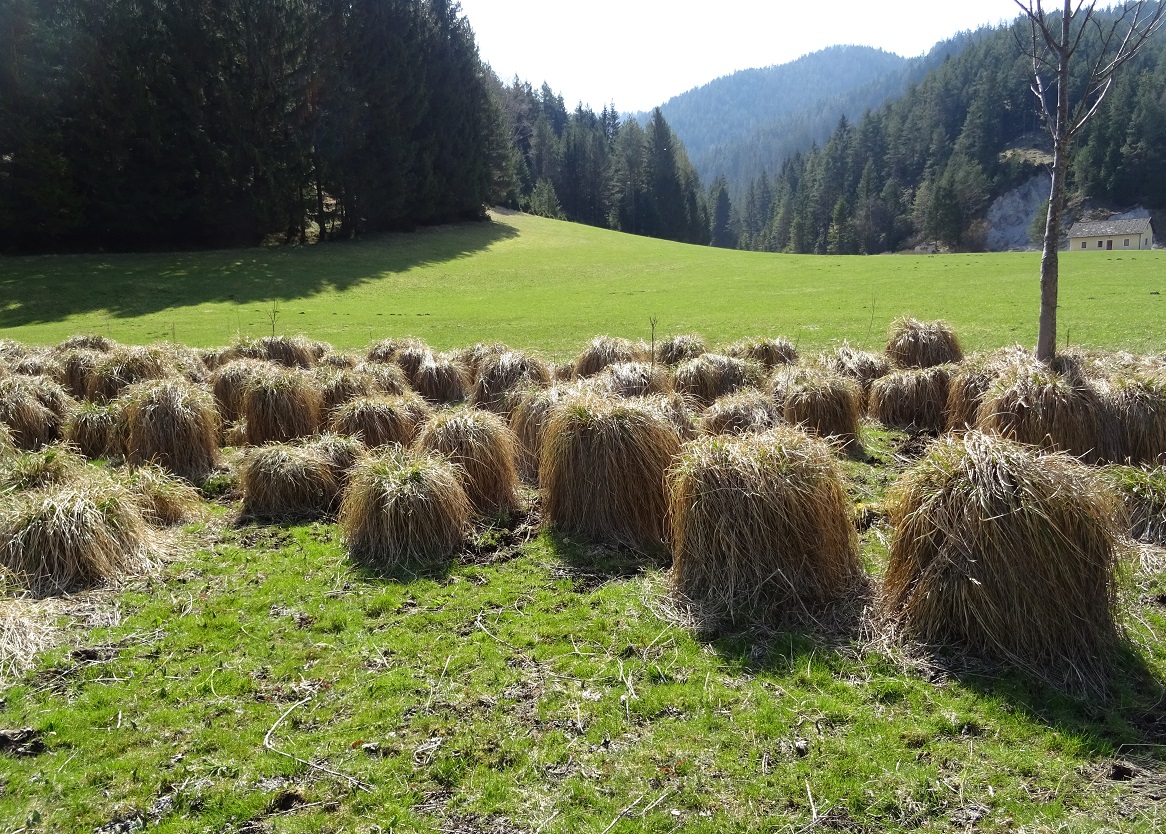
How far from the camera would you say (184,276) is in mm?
31844

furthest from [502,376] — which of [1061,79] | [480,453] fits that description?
[1061,79]

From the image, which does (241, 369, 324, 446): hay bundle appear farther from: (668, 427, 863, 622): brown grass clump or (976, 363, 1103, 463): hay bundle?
(976, 363, 1103, 463): hay bundle

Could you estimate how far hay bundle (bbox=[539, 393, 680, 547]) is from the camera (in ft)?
20.5

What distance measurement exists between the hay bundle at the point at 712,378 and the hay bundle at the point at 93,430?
300 inches

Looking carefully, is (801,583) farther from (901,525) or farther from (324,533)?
(324,533)

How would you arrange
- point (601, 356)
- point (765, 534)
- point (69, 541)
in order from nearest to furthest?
point (765, 534) < point (69, 541) < point (601, 356)

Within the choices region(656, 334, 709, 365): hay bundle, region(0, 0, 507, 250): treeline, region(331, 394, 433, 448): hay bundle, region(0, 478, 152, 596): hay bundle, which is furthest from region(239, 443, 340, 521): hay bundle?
region(0, 0, 507, 250): treeline

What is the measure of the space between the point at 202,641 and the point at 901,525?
15.8 feet

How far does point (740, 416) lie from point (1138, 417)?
388 cm

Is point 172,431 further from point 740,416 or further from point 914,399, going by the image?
point 914,399

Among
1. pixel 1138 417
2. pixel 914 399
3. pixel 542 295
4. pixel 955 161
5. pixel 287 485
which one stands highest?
pixel 955 161

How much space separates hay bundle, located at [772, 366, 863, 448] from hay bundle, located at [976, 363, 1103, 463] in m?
1.54

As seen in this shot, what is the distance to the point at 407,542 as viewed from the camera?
6.07 metres

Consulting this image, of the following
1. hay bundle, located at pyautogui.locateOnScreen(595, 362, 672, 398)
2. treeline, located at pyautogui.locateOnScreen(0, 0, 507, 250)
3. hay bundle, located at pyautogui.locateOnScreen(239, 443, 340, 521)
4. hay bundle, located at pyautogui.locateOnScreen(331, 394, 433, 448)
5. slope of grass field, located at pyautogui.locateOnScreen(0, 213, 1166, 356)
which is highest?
treeline, located at pyautogui.locateOnScreen(0, 0, 507, 250)
